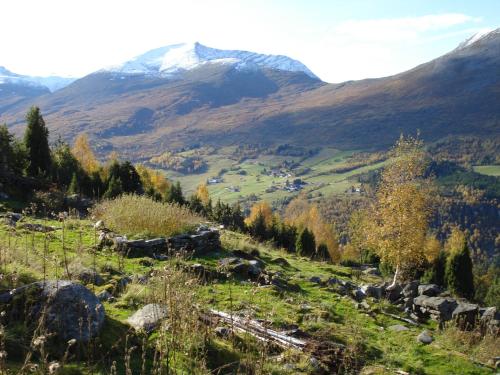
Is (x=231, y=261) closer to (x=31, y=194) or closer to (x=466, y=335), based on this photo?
(x=466, y=335)

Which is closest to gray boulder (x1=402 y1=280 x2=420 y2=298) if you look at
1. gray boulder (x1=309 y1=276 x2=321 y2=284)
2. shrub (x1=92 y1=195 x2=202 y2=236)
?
gray boulder (x1=309 y1=276 x2=321 y2=284)

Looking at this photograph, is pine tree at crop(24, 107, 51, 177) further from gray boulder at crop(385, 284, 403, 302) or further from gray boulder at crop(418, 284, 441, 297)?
gray boulder at crop(418, 284, 441, 297)

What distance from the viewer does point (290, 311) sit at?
1109 cm

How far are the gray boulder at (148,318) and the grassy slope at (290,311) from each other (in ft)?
0.84

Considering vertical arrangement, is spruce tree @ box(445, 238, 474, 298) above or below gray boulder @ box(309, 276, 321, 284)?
below

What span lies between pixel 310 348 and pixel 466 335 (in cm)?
647

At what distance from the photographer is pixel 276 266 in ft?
60.4

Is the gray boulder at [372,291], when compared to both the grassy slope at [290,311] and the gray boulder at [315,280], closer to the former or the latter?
the gray boulder at [315,280]

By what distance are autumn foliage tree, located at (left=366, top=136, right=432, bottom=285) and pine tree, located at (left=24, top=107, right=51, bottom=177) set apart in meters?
24.5

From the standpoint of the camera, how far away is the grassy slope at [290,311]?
310 inches

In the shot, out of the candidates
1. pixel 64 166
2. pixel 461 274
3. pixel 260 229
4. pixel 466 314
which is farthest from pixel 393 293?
pixel 64 166

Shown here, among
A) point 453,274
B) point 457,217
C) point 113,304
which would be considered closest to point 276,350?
point 113,304

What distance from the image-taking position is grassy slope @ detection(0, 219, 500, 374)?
25.8 feet

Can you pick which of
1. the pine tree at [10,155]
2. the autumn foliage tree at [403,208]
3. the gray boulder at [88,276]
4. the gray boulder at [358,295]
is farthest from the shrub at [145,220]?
the autumn foliage tree at [403,208]
